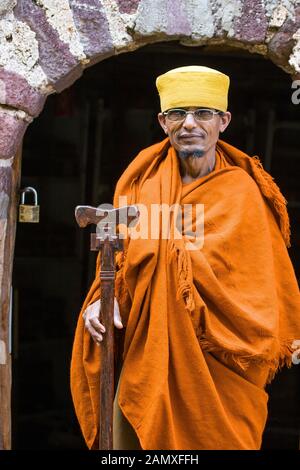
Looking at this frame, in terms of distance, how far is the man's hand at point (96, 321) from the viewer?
352 centimetres

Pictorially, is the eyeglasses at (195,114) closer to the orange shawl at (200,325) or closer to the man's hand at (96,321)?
the orange shawl at (200,325)

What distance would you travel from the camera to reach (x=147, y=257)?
11.6 feet

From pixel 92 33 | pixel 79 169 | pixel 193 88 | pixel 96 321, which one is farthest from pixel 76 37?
pixel 79 169

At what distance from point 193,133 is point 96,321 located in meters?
0.71

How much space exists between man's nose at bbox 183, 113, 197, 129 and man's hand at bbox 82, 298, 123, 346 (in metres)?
0.64

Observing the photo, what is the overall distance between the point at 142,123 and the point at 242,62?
578mm

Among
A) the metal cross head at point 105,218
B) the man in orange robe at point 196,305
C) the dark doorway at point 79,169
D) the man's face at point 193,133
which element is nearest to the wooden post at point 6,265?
the man in orange robe at point 196,305

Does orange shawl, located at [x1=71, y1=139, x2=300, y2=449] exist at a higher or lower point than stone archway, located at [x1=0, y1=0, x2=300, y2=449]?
lower

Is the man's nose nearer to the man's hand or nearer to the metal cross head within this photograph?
the metal cross head

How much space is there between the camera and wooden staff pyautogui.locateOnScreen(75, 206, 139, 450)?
11.4ft

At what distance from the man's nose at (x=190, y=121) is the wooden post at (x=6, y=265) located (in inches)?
24.8

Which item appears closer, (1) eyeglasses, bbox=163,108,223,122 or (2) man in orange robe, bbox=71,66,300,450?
(2) man in orange robe, bbox=71,66,300,450

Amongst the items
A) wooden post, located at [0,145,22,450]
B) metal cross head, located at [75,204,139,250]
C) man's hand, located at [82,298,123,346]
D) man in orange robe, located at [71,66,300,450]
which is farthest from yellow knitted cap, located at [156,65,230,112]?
man's hand, located at [82,298,123,346]
